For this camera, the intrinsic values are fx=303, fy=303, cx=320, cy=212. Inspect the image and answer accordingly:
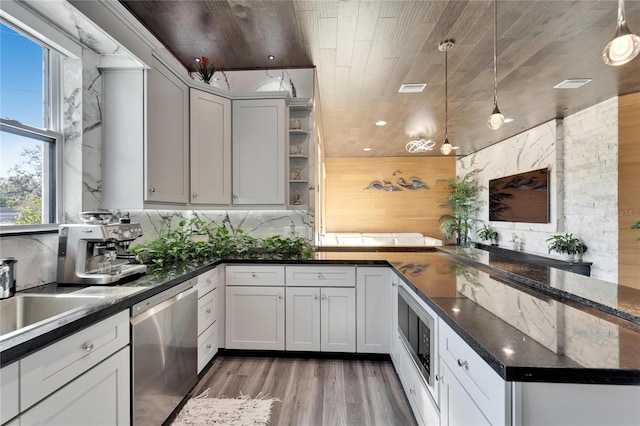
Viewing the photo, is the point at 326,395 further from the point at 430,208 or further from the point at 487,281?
the point at 430,208

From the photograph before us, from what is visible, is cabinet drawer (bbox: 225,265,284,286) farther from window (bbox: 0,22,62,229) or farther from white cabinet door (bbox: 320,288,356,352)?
window (bbox: 0,22,62,229)

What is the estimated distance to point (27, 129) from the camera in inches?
69.9

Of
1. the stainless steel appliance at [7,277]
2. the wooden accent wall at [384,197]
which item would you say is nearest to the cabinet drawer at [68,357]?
the stainless steel appliance at [7,277]

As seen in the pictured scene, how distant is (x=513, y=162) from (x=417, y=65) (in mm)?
4111

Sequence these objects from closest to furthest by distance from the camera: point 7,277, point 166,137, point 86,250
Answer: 1. point 7,277
2. point 86,250
3. point 166,137

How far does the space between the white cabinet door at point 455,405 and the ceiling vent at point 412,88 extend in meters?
3.22

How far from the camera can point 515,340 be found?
0.96 m

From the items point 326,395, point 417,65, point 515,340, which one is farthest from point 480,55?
point 326,395

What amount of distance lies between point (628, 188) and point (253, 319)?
15.8ft

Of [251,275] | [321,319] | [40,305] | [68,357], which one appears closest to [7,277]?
[40,305]

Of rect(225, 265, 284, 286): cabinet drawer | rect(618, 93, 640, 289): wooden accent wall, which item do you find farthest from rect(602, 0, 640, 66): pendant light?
rect(618, 93, 640, 289): wooden accent wall

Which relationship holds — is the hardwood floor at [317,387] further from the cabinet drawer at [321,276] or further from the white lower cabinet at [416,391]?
the cabinet drawer at [321,276]

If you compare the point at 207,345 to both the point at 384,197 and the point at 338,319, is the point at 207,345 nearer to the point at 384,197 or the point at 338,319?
the point at 338,319

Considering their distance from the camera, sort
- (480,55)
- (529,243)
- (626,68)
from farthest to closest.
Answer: (529,243) → (626,68) → (480,55)
